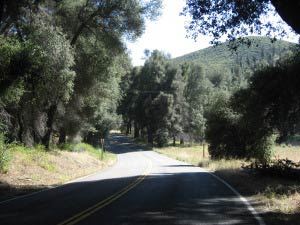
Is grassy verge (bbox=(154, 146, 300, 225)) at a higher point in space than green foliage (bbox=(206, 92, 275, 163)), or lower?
lower

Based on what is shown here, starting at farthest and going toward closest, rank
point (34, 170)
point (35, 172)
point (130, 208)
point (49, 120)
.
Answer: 1. point (49, 120)
2. point (34, 170)
3. point (35, 172)
4. point (130, 208)

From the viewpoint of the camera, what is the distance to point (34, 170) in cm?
2547

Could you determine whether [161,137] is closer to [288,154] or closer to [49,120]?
[288,154]

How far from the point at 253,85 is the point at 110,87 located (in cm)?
1458

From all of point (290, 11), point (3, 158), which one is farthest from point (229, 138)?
point (290, 11)

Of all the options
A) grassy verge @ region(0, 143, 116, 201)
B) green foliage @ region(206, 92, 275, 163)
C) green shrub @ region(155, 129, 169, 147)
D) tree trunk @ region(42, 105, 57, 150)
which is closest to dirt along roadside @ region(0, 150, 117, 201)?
grassy verge @ region(0, 143, 116, 201)

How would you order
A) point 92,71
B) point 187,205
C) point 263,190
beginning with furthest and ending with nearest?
point 92,71
point 263,190
point 187,205

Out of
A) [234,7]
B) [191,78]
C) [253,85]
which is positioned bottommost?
[253,85]

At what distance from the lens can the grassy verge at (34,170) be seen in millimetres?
20084

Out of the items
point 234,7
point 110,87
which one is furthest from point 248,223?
point 110,87

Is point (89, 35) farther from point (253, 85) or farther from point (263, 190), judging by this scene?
point (263, 190)

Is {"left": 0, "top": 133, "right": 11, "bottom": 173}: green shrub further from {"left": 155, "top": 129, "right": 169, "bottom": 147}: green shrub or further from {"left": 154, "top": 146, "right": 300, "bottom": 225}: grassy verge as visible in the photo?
{"left": 155, "top": 129, "right": 169, "bottom": 147}: green shrub

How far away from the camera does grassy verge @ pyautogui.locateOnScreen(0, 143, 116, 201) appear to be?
20084 mm

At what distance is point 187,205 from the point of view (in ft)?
45.7
